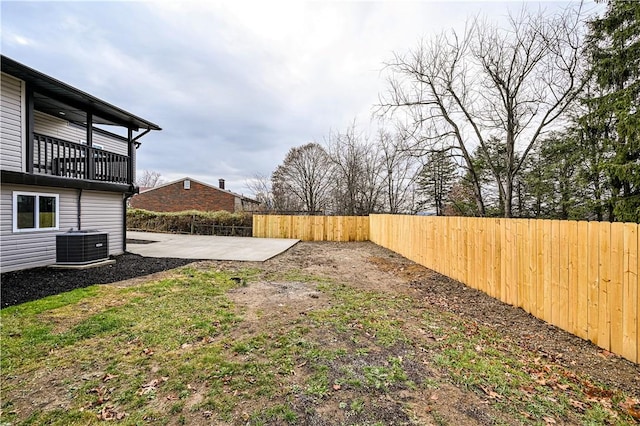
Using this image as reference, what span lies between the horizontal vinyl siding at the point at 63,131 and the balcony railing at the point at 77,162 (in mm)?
502

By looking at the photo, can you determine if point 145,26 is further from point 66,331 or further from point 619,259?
point 619,259

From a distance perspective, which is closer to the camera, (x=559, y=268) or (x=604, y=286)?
(x=604, y=286)

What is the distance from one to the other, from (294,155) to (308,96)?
29.7ft

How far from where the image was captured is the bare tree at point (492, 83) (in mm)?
8945

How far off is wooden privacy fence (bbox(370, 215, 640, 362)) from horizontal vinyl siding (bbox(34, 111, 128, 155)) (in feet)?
40.8

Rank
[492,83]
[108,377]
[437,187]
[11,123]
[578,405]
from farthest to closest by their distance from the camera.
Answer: [437,187] < [492,83] < [11,123] < [108,377] < [578,405]

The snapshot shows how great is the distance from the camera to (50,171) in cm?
793

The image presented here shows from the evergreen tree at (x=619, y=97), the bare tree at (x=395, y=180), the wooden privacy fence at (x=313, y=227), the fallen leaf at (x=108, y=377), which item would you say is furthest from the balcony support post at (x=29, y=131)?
the bare tree at (x=395, y=180)

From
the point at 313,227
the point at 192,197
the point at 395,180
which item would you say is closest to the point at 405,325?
the point at 313,227

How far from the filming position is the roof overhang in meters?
6.53

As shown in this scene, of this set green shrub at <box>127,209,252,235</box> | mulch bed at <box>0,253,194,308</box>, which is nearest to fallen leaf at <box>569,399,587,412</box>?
mulch bed at <box>0,253,194,308</box>

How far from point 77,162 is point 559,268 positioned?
11645mm

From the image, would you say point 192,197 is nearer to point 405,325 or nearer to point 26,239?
point 26,239

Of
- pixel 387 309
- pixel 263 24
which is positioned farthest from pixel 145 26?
pixel 387 309
